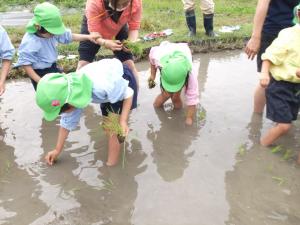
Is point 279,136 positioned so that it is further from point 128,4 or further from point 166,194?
point 128,4

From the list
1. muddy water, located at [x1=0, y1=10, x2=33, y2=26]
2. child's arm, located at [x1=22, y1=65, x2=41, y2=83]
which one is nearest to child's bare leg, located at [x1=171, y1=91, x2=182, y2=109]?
child's arm, located at [x1=22, y1=65, x2=41, y2=83]

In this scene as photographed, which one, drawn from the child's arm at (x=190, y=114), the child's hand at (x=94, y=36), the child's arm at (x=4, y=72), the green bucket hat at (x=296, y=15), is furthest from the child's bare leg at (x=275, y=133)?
the child's arm at (x=4, y=72)

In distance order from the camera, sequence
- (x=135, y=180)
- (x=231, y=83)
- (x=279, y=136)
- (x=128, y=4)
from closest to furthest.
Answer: (x=135, y=180) < (x=279, y=136) < (x=128, y=4) < (x=231, y=83)

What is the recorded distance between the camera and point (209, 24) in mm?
6609

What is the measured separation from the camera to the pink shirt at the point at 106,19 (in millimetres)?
4195

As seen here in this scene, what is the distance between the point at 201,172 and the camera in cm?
351

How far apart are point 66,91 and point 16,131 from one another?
1.54 m

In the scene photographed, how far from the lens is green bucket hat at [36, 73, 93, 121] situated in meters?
2.98

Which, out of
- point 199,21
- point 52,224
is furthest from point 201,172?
point 199,21

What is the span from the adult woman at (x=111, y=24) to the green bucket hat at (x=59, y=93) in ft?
3.38

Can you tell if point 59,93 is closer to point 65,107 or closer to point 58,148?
point 65,107

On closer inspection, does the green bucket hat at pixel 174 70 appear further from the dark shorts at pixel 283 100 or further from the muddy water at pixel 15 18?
the muddy water at pixel 15 18

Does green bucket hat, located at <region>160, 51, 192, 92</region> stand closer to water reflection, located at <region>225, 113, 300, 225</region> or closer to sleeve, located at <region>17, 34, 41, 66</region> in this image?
water reflection, located at <region>225, 113, 300, 225</region>

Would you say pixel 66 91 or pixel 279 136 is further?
pixel 279 136
